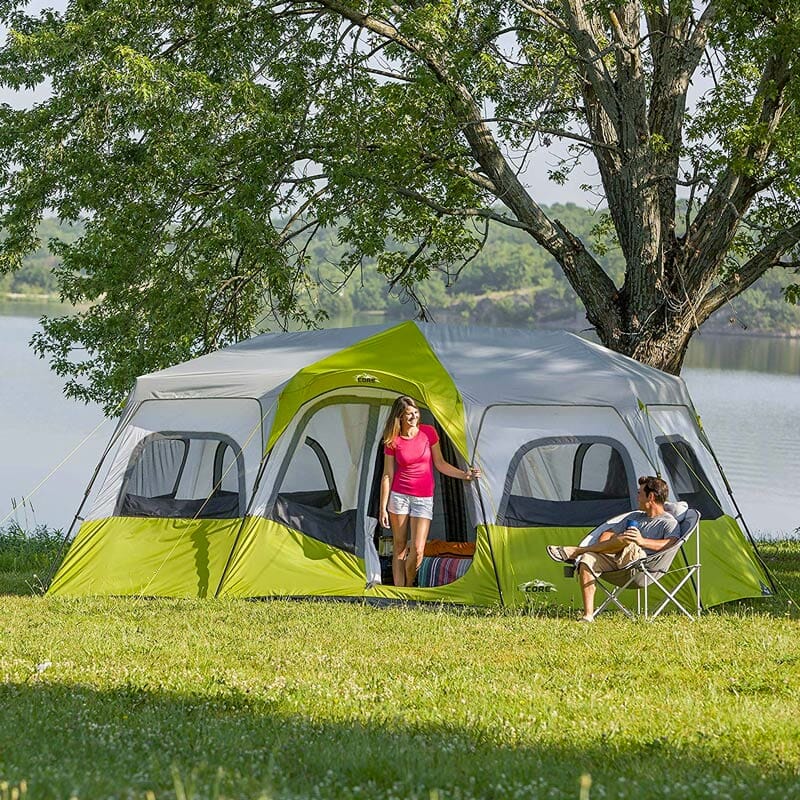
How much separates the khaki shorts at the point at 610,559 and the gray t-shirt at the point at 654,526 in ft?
0.29

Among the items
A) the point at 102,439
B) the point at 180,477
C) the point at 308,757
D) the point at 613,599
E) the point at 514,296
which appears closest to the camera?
the point at 308,757

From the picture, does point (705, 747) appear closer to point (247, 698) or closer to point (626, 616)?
Answer: point (247, 698)

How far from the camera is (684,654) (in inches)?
262

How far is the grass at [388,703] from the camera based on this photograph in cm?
402

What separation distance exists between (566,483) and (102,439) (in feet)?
71.7

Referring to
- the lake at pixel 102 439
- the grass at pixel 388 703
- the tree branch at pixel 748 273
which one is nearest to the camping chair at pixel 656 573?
the grass at pixel 388 703

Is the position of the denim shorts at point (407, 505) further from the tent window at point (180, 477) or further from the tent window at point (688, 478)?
the tent window at point (688, 478)

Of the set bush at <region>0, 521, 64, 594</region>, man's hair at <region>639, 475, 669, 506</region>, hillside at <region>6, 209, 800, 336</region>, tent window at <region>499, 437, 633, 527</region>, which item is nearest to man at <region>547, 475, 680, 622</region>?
man's hair at <region>639, 475, 669, 506</region>

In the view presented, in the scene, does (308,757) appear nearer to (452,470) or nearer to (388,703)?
(388,703)

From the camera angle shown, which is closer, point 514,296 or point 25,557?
point 25,557

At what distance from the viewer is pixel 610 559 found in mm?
7855

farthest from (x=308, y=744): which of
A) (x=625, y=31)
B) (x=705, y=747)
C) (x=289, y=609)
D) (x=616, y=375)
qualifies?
(x=625, y=31)

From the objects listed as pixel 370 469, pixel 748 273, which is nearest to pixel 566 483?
pixel 370 469

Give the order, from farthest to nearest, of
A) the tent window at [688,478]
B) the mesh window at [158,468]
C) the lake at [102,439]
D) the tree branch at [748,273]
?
the lake at [102,439] → the tree branch at [748,273] → the mesh window at [158,468] → the tent window at [688,478]
